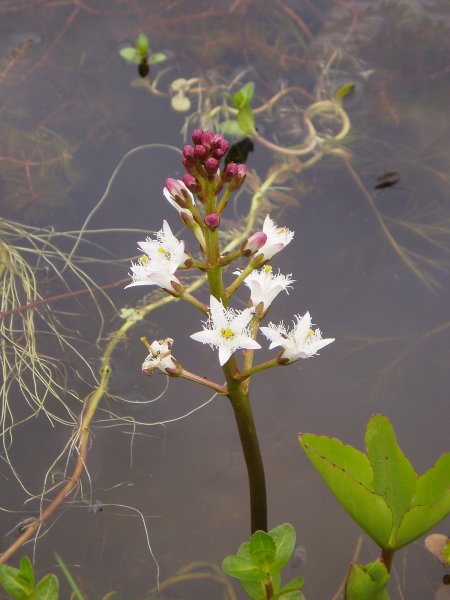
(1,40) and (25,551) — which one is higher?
(1,40)

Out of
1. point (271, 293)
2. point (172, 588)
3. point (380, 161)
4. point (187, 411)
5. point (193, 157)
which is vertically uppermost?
point (380, 161)

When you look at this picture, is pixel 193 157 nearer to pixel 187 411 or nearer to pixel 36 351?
pixel 187 411

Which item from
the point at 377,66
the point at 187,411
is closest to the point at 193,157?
the point at 187,411

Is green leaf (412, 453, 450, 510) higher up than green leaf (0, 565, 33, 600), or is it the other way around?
green leaf (412, 453, 450, 510)

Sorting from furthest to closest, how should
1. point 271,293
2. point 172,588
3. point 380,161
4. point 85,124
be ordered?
point 85,124
point 380,161
point 172,588
point 271,293

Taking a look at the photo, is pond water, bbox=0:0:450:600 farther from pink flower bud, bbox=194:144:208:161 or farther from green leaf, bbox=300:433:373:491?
pink flower bud, bbox=194:144:208:161

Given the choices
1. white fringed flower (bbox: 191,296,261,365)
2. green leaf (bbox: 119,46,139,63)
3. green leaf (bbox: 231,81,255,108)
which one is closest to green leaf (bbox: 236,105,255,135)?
green leaf (bbox: 231,81,255,108)
